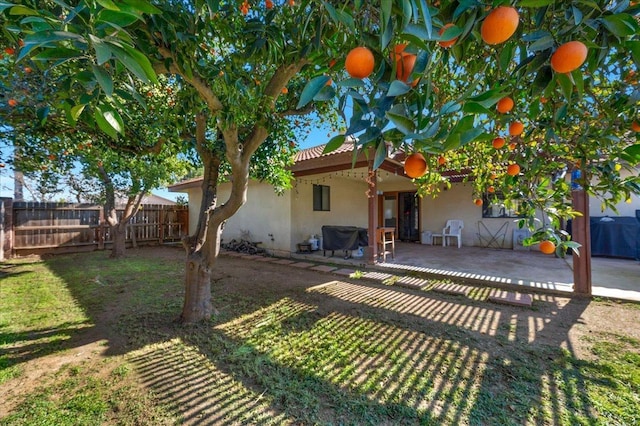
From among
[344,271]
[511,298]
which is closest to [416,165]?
[511,298]

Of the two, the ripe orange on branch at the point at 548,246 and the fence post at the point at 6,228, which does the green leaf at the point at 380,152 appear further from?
the fence post at the point at 6,228

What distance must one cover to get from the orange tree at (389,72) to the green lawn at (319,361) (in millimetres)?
955

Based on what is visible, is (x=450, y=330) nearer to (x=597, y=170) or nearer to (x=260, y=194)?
(x=597, y=170)

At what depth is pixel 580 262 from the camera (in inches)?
180

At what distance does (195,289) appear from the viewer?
3.60 metres

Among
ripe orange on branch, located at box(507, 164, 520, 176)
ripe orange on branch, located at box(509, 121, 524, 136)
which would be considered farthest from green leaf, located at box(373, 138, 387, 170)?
ripe orange on branch, located at box(507, 164, 520, 176)

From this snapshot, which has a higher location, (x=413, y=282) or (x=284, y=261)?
(x=284, y=261)

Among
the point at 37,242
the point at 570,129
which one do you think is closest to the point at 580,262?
the point at 570,129

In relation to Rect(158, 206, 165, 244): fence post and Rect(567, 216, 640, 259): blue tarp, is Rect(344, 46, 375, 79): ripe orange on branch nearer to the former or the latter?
Rect(567, 216, 640, 259): blue tarp

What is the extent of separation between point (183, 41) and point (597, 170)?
2882 mm

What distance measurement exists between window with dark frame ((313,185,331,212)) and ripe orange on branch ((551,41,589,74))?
864 centimetres

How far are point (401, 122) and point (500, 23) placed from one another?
45cm

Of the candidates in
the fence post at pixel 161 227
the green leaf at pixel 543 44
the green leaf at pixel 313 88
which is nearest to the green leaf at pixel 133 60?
the green leaf at pixel 313 88

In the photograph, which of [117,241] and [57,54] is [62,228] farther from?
[57,54]
